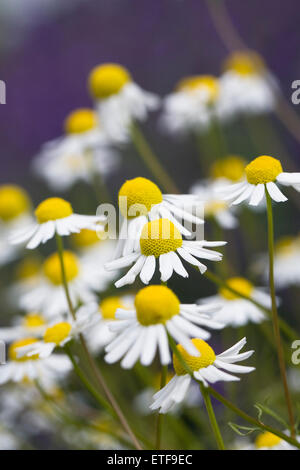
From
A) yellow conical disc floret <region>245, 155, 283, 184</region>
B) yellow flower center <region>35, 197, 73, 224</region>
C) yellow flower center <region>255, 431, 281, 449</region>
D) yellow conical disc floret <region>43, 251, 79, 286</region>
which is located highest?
yellow conical disc floret <region>245, 155, 283, 184</region>

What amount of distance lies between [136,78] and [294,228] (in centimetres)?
83

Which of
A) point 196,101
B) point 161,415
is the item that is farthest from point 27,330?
point 196,101

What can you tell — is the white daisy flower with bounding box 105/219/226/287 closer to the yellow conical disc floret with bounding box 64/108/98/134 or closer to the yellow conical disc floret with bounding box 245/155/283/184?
the yellow conical disc floret with bounding box 245/155/283/184

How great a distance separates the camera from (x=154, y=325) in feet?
1.28

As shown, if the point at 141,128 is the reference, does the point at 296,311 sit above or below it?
below

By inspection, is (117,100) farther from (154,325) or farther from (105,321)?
(154,325)

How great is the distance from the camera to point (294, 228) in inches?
49.1

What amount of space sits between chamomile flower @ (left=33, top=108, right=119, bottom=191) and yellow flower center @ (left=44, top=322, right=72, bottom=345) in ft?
1.65

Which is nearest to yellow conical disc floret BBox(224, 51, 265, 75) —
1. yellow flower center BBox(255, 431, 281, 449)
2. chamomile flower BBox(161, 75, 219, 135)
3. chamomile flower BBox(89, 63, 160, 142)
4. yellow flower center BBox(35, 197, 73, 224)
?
chamomile flower BBox(161, 75, 219, 135)

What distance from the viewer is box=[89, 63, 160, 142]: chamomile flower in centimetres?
91

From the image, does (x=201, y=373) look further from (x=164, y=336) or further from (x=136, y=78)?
(x=136, y=78)

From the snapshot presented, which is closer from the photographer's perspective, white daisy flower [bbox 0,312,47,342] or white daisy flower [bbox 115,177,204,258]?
white daisy flower [bbox 115,177,204,258]

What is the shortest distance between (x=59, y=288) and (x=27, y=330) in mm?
84

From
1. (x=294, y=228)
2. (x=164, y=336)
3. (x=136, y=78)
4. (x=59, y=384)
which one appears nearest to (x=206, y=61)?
(x=136, y=78)
